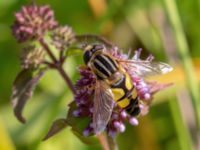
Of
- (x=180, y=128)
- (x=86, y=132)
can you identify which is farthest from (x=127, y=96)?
(x=180, y=128)

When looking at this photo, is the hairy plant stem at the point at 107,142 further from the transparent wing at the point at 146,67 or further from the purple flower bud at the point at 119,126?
the transparent wing at the point at 146,67

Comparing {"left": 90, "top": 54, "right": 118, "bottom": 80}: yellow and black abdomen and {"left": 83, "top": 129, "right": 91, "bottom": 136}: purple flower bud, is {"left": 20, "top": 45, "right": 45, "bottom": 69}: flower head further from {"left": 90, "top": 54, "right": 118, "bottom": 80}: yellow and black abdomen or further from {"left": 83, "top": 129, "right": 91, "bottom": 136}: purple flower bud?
{"left": 83, "top": 129, "right": 91, "bottom": 136}: purple flower bud

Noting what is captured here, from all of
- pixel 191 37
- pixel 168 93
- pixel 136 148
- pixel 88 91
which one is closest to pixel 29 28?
pixel 88 91

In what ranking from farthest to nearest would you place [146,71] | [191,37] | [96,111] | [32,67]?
1. [191,37]
2. [32,67]
3. [146,71]
4. [96,111]

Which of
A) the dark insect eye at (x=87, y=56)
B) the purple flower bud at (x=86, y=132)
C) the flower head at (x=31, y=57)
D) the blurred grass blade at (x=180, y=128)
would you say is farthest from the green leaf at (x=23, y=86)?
the blurred grass blade at (x=180, y=128)

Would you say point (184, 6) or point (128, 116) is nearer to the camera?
point (128, 116)

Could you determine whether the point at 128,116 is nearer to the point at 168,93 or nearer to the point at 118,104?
the point at 118,104
